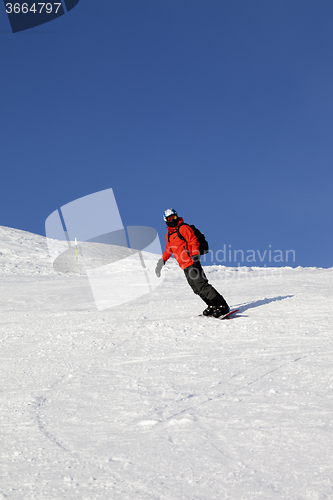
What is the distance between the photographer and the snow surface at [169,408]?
2387mm

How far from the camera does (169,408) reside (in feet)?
11.3

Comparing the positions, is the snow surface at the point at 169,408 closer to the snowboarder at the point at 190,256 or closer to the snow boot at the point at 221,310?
the snow boot at the point at 221,310

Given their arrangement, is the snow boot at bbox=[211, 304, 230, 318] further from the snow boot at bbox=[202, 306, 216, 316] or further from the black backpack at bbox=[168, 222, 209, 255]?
the black backpack at bbox=[168, 222, 209, 255]

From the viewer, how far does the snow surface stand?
239cm

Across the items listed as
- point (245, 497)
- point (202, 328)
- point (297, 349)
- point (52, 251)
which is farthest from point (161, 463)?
point (52, 251)

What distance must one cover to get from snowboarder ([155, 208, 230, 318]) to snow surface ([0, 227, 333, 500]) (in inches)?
14.6

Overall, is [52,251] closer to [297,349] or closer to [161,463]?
[297,349]

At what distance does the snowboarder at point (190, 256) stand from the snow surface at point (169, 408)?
1.22ft

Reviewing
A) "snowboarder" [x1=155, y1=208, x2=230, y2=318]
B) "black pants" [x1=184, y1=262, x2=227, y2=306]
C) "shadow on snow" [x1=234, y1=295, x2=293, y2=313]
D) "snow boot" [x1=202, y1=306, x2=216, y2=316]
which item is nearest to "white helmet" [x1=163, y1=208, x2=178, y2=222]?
"snowboarder" [x1=155, y1=208, x2=230, y2=318]

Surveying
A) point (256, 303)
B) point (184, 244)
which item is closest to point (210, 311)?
point (184, 244)

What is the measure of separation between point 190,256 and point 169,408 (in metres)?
4.39

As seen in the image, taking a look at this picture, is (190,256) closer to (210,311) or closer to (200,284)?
(200,284)

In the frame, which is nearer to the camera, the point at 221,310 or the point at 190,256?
the point at 221,310

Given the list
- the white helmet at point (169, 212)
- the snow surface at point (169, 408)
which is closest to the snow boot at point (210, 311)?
the snow surface at point (169, 408)
